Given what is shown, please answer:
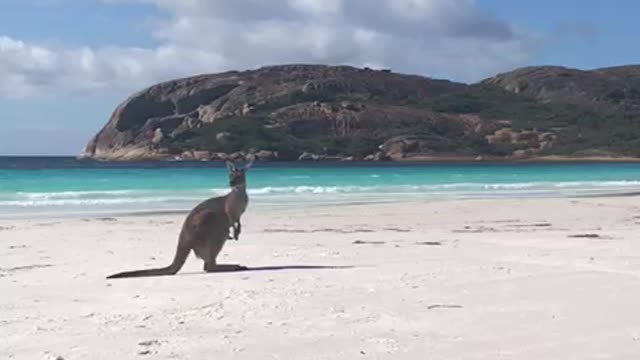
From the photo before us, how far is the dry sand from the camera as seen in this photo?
5848 millimetres

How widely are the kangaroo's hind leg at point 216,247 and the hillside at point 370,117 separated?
83068 mm

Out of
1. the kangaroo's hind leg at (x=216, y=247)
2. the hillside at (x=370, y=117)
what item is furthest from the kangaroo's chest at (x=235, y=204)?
the hillside at (x=370, y=117)

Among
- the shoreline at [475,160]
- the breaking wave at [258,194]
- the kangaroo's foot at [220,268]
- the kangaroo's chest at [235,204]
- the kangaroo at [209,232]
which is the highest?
the kangaroo's chest at [235,204]

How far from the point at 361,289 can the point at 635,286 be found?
2.16m

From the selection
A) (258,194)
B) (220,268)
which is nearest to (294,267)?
(220,268)

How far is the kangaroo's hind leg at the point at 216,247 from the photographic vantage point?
9.55m

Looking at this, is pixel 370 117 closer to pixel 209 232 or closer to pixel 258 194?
pixel 258 194

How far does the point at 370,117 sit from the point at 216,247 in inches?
3714

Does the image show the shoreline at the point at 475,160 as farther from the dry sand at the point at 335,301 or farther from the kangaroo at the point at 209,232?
the kangaroo at the point at 209,232

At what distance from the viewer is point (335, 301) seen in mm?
A: 7340

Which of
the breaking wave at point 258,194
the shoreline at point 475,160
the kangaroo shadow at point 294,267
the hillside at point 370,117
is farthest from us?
the hillside at point 370,117

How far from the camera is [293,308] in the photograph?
709 cm

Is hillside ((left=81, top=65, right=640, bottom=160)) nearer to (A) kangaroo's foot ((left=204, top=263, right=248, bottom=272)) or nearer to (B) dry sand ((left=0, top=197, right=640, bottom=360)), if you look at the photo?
(B) dry sand ((left=0, top=197, right=640, bottom=360))

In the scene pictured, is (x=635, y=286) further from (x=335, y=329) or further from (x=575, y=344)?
(x=335, y=329)
